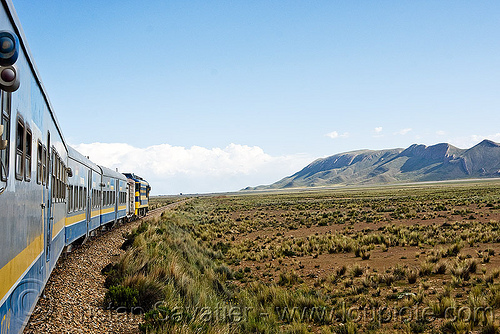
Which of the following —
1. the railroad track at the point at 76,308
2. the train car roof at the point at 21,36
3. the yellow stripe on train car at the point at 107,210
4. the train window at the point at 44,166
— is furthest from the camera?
the yellow stripe on train car at the point at 107,210

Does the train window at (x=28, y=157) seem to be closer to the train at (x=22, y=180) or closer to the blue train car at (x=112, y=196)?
the train at (x=22, y=180)

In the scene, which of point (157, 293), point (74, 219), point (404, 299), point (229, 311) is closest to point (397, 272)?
point (404, 299)

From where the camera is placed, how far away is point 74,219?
13430 mm

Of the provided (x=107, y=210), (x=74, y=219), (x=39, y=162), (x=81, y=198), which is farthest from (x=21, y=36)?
(x=107, y=210)

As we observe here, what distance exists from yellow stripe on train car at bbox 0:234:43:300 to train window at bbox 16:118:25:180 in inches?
35.9

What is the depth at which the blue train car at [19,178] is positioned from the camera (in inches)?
145

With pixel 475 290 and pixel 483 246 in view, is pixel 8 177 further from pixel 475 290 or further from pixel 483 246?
pixel 483 246

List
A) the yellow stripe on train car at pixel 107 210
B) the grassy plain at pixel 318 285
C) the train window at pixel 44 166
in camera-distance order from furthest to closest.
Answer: the yellow stripe on train car at pixel 107 210 < the grassy plain at pixel 318 285 < the train window at pixel 44 166

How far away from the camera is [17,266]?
4484 mm

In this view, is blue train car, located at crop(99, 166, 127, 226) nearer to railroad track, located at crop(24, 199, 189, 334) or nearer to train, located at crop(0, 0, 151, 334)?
railroad track, located at crop(24, 199, 189, 334)

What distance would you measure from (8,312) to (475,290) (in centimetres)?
1262

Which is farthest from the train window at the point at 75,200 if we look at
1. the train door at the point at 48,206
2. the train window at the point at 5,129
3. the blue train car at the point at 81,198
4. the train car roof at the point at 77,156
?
the train window at the point at 5,129

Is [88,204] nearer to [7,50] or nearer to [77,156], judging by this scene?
[77,156]

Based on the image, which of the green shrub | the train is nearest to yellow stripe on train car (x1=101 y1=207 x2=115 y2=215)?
the train
